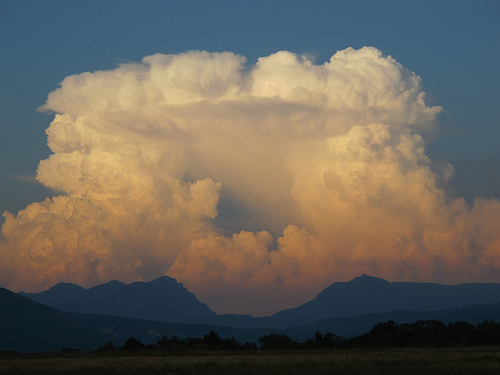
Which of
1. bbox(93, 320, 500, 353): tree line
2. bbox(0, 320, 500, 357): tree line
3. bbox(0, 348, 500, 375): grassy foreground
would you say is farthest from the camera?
bbox(93, 320, 500, 353): tree line

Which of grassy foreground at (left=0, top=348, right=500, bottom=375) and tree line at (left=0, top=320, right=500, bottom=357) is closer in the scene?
grassy foreground at (left=0, top=348, right=500, bottom=375)

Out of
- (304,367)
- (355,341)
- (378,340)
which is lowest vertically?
(304,367)

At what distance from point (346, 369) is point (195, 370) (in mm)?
10677

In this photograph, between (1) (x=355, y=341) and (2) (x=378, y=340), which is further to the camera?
(2) (x=378, y=340)

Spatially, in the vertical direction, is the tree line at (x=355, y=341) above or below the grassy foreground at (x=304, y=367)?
above

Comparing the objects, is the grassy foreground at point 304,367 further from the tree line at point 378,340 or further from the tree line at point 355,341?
the tree line at point 378,340

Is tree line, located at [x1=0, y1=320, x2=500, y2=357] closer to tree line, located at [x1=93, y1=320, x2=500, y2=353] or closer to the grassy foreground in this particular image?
tree line, located at [x1=93, y1=320, x2=500, y2=353]

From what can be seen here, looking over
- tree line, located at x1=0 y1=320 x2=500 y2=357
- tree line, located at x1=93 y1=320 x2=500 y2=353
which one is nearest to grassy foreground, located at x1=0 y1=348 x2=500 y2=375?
tree line, located at x1=0 y1=320 x2=500 y2=357

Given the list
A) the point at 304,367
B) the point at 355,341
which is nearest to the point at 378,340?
the point at 355,341

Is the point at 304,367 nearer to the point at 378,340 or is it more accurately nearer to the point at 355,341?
the point at 355,341

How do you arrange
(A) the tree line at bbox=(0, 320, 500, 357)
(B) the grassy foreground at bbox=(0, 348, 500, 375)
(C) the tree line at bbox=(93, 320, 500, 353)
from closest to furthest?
(B) the grassy foreground at bbox=(0, 348, 500, 375), (A) the tree line at bbox=(0, 320, 500, 357), (C) the tree line at bbox=(93, 320, 500, 353)

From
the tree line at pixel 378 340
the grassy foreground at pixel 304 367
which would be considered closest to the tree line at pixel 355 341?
the tree line at pixel 378 340

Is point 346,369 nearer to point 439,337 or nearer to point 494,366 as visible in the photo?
point 494,366

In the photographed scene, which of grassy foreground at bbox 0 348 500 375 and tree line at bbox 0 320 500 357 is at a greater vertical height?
tree line at bbox 0 320 500 357
